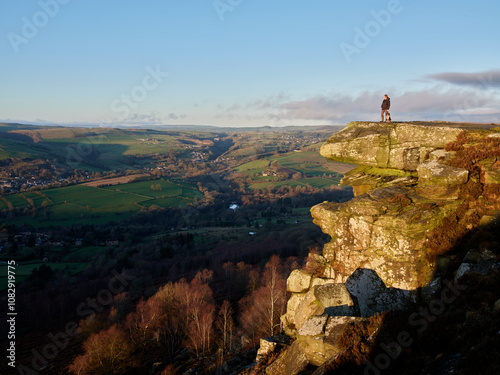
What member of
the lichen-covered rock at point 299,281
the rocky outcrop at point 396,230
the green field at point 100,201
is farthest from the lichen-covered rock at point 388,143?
A: the green field at point 100,201

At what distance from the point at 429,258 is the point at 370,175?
6.41 m

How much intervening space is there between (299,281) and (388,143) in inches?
383

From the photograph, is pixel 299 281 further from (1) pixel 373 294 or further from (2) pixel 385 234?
(2) pixel 385 234

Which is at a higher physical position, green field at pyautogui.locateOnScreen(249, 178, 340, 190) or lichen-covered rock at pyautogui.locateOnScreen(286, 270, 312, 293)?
lichen-covered rock at pyautogui.locateOnScreen(286, 270, 312, 293)

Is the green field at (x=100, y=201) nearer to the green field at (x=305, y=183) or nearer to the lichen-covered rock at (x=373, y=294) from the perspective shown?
the green field at (x=305, y=183)

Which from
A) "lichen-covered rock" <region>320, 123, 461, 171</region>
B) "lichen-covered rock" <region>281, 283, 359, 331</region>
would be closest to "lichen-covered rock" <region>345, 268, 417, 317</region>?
"lichen-covered rock" <region>281, 283, 359, 331</region>

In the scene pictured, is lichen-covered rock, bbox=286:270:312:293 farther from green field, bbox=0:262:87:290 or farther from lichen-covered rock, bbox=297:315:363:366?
green field, bbox=0:262:87:290

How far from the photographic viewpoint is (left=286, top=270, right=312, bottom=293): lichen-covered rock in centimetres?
1703

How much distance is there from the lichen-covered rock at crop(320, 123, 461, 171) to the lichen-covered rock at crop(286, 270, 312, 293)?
776 centimetres

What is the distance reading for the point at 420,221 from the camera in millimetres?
13422

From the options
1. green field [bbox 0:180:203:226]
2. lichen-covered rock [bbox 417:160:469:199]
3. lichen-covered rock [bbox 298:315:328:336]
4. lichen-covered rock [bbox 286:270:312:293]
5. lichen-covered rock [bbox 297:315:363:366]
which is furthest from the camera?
green field [bbox 0:180:203:226]

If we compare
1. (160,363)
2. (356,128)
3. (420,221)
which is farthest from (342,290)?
(160,363)

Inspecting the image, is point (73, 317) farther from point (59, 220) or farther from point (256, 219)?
point (256, 219)

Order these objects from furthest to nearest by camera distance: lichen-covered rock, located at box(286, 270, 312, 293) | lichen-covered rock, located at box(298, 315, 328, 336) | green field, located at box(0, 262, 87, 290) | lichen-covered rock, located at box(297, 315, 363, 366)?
green field, located at box(0, 262, 87, 290) < lichen-covered rock, located at box(286, 270, 312, 293) < lichen-covered rock, located at box(298, 315, 328, 336) < lichen-covered rock, located at box(297, 315, 363, 366)
